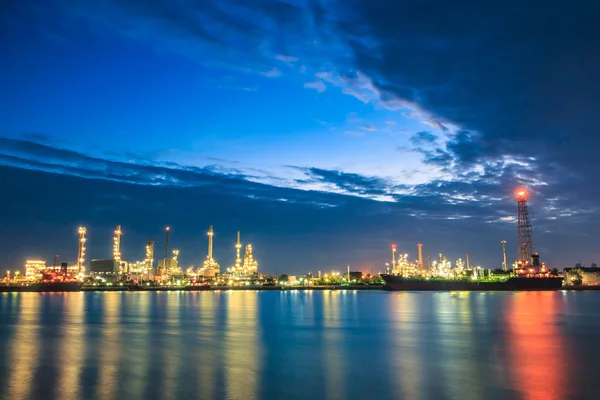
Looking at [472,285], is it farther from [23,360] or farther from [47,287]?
[23,360]

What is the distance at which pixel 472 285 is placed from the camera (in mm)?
167875

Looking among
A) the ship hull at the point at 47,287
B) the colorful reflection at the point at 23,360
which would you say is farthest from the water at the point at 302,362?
the ship hull at the point at 47,287

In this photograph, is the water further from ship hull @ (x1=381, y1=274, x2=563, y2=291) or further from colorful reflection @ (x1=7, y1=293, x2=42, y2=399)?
ship hull @ (x1=381, y1=274, x2=563, y2=291)

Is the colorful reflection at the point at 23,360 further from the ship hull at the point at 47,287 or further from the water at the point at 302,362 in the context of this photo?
the ship hull at the point at 47,287

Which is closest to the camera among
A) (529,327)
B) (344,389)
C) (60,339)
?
(344,389)

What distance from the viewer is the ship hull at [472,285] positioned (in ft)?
515

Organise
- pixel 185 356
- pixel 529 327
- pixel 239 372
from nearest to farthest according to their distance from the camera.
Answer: pixel 239 372
pixel 185 356
pixel 529 327

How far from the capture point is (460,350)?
93.7 ft

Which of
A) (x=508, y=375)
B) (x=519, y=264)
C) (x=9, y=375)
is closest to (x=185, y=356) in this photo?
(x=9, y=375)

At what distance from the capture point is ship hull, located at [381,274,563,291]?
157 m

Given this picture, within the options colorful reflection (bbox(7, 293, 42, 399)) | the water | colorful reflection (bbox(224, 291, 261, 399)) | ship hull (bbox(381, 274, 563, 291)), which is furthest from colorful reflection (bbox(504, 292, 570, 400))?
ship hull (bbox(381, 274, 563, 291))

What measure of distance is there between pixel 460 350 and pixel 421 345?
3.58 metres

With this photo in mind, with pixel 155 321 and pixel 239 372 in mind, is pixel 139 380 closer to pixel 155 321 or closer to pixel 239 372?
pixel 239 372

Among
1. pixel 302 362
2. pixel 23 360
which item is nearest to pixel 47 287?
pixel 23 360
